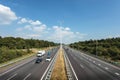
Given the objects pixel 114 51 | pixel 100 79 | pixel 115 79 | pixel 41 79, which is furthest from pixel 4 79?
pixel 114 51

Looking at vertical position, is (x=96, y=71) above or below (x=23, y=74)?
above

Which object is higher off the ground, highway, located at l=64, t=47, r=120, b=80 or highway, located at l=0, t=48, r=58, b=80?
highway, located at l=64, t=47, r=120, b=80

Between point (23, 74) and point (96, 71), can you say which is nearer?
point (23, 74)

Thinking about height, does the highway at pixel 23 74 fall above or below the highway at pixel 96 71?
below

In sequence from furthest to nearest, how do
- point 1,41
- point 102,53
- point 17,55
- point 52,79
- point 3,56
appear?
point 1,41
point 102,53
point 17,55
point 3,56
point 52,79

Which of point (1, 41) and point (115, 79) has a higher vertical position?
point (1, 41)

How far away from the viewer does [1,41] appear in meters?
119

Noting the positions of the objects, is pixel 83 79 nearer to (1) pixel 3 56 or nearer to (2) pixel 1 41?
(1) pixel 3 56

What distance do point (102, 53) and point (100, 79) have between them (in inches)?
2439

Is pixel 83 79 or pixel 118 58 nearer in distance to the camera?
pixel 83 79

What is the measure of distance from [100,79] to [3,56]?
45383 mm

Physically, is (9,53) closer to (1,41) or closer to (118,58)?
(118,58)

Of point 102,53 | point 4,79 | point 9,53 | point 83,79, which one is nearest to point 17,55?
point 9,53

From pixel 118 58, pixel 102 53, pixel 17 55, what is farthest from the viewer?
pixel 102 53
